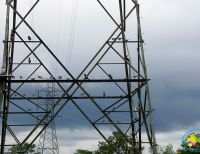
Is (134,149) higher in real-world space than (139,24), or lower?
lower

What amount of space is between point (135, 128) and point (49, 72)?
210 inches

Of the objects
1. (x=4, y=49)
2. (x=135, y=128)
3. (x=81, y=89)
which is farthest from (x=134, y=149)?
(x=4, y=49)

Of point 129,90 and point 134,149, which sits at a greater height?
point 129,90

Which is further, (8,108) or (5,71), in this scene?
(8,108)

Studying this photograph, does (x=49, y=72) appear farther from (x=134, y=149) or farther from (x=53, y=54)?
(x=134, y=149)

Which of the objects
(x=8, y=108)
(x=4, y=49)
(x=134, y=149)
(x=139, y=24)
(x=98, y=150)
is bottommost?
(x=134, y=149)

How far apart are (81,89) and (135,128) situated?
436 centimetres

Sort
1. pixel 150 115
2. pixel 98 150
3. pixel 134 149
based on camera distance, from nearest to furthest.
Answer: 1. pixel 150 115
2. pixel 134 149
3. pixel 98 150

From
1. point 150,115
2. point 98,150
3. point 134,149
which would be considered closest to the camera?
point 150,115

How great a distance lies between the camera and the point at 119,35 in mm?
22922

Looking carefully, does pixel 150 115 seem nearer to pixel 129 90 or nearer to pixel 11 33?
pixel 129 90

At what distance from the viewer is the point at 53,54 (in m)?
21.0

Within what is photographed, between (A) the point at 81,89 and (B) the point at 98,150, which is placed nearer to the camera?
(A) the point at 81,89

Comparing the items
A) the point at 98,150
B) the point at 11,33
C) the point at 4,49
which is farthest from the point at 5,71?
the point at 98,150
